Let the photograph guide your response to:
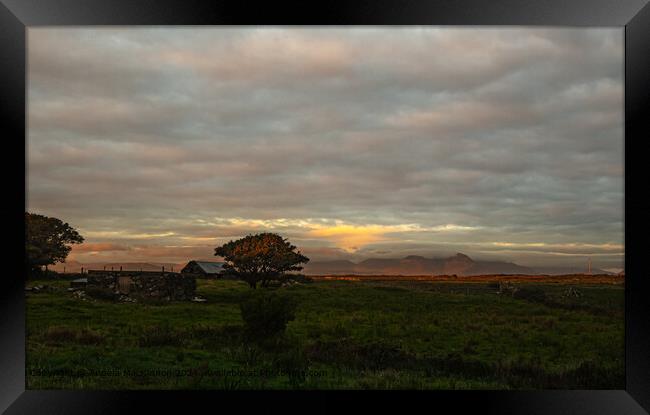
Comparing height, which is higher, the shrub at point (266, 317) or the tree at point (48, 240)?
the tree at point (48, 240)

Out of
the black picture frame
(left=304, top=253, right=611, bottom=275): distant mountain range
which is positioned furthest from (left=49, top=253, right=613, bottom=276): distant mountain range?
the black picture frame

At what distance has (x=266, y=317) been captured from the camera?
6871 mm

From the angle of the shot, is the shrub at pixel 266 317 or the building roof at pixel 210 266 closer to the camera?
the shrub at pixel 266 317

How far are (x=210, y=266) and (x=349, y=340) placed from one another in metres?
3.02

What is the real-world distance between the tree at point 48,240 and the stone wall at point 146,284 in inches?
27.9

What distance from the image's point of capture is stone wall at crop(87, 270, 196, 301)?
8.92 metres

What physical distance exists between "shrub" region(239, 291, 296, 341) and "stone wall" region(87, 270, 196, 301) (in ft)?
7.71

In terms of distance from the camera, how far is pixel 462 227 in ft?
26.8

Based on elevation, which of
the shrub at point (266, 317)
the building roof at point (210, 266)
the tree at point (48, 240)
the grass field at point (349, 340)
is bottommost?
the grass field at point (349, 340)

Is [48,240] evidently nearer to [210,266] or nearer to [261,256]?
[210,266]

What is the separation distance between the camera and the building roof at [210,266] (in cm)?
899

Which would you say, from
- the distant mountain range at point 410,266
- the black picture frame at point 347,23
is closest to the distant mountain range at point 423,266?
the distant mountain range at point 410,266

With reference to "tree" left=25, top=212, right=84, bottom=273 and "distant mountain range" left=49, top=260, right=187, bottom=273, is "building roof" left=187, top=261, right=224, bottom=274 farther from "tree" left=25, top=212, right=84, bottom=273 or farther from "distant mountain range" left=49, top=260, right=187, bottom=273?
"tree" left=25, top=212, right=84, bottom=273

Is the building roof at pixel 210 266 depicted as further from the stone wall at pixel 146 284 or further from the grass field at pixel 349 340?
the stone wall at pixel 146 284
